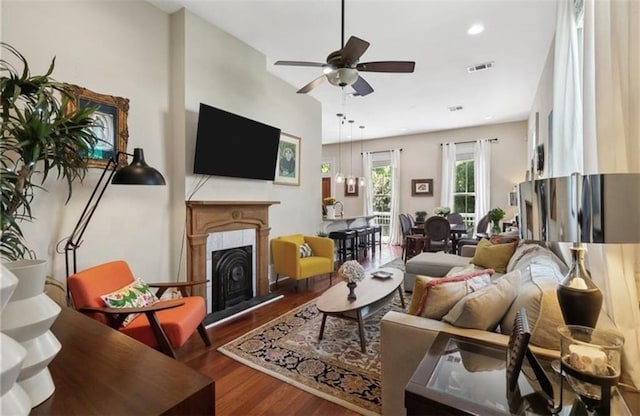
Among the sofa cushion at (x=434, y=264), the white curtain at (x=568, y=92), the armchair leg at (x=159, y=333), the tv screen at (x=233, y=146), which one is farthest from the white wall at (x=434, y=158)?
the armchair leg at (x=159, y=333)

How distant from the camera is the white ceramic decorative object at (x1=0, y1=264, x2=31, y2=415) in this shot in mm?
542

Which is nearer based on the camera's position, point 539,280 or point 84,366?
point 84,366

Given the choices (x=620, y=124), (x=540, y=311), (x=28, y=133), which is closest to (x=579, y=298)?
(x=540, y=311)

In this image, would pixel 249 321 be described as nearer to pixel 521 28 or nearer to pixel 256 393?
pixel 256 393

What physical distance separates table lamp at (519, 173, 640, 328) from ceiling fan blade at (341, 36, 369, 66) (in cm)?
165

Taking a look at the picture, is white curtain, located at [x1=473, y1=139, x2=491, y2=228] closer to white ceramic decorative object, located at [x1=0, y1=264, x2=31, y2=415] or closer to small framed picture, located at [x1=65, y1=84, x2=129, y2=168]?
small framed picture, located at [x1=65, y1=84, x2=129, y2=168]

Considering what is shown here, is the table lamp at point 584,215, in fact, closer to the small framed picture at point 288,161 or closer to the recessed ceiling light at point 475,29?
the recessed ceiling light at point 475,29

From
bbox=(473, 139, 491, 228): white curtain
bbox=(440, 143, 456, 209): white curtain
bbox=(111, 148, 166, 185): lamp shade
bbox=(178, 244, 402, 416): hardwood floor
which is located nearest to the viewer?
bbox=(178, 244, 402, 416): hardwood floor

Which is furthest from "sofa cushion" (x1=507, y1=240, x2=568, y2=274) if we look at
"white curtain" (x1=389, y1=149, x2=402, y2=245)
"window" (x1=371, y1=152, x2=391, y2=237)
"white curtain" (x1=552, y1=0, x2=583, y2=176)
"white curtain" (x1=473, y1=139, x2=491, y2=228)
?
"window" (x1=371, y1=152, x2=391, y2=237)

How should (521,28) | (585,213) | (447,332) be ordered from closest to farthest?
(585,213)
(447,332)
(521,28)

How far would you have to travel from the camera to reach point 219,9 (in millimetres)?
3094

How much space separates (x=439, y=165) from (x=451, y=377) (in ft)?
24.8

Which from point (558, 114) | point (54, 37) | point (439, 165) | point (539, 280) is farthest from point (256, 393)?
point (439, 165)

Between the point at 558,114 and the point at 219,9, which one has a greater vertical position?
the point at 219,9
